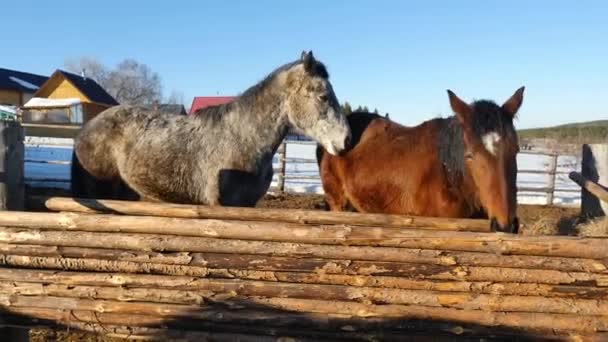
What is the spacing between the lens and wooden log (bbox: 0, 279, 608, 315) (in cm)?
257

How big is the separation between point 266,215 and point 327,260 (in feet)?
1.67

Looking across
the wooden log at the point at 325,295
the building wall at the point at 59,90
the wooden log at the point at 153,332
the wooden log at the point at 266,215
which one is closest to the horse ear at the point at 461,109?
the wooden log at the point at 266,215

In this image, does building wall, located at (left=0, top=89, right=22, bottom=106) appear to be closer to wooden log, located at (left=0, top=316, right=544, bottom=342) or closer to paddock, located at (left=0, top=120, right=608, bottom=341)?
paddock, located at (left=0, top=120, right=608, bottom=341)

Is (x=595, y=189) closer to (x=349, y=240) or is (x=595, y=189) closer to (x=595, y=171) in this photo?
(x=349, y=240)

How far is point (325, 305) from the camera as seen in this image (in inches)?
106

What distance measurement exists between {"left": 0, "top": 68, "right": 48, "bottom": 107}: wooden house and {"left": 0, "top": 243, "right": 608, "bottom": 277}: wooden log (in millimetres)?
46458

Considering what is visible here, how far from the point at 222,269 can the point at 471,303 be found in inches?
54.0

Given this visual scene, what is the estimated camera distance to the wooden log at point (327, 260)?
2555 millimetres

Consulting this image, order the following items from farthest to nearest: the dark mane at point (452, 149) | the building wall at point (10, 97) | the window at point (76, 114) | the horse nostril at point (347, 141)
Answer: the building wall at point (10, 97), the window at point (76, 114), the horse nostril at point (347, 141), the dark mane at point (452, 149)

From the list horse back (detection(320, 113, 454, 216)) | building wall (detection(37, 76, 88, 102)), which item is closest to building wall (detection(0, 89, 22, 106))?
building wall (detection(37, 76, 88, 102))

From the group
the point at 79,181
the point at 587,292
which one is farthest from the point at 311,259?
the point at 79,181

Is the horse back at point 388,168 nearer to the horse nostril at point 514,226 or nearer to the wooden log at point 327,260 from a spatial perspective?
the horse nostril at point 514,226

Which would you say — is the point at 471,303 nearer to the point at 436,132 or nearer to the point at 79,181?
the point at 436,132

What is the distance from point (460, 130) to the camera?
11.6ft
